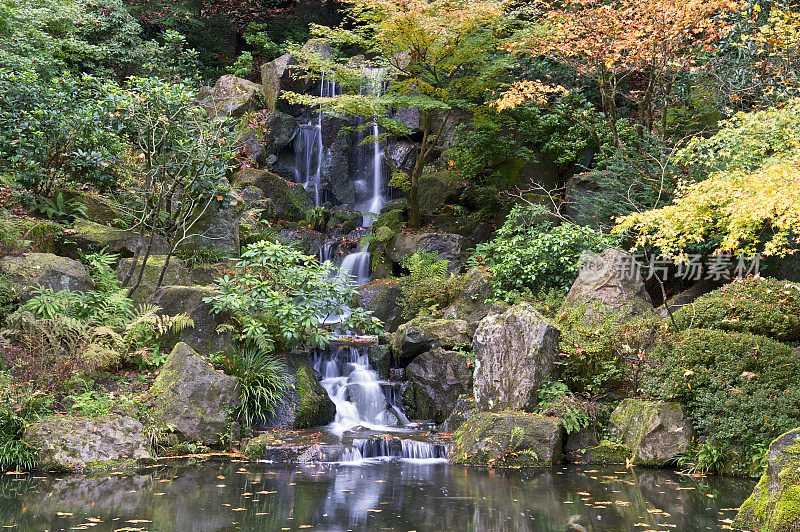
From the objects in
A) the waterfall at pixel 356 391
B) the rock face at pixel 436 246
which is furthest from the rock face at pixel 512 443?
the rock face at pixel 436 246

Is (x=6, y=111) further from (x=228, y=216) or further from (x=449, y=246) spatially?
(x=449, y=246)

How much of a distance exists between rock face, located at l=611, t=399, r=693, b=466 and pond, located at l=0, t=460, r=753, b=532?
1.01ft

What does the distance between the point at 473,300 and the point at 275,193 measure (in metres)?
6.94

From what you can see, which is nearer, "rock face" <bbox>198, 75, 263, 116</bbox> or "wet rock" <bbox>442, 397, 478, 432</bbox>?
"wet rock" <bbox>442, 397, 478, 432</bbox>

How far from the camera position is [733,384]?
25.9 feet

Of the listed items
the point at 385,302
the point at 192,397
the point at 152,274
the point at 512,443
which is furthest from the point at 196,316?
the point at 512,443

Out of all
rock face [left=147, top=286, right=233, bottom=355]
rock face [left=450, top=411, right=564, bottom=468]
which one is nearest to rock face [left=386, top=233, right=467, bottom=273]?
rock face [left=147, top=286, right=233, bottom=355]

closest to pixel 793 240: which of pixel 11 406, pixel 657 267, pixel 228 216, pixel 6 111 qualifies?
pixel 657 267

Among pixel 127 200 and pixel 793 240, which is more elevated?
pixel 127 200

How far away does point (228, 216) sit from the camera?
12469mm

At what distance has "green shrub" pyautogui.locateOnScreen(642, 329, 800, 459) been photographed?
24.5ft

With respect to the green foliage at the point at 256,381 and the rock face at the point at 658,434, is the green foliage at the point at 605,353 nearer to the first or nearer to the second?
the rock face at the point at 658,434

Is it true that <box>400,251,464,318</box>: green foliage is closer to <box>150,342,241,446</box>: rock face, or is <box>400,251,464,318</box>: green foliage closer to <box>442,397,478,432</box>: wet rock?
<box>442,397,478,432</box>: wet rock

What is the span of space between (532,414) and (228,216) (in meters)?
7.22
